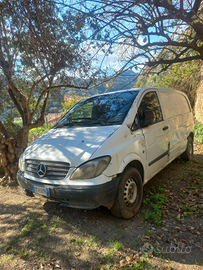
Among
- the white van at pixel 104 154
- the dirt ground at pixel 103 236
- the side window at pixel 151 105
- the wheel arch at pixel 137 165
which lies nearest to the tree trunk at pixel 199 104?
the white van at pixel 104 154

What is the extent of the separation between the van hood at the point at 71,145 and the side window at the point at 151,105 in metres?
0.80

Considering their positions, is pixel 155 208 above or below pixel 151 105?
below

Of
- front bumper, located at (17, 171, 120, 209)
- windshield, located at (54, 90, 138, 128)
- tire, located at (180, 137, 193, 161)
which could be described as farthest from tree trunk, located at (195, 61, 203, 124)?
front bumper, located at (17, 171, 120, 209)

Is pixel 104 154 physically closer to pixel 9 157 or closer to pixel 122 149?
pixel 122 149

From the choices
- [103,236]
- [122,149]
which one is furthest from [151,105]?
[103,236]

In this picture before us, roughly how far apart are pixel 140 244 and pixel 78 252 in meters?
0.80

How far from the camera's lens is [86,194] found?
2340mm

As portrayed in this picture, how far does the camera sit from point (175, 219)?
9.41 ft

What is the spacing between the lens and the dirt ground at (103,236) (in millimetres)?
2170

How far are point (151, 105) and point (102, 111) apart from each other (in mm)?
1009

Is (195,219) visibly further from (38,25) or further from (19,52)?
(19,52)

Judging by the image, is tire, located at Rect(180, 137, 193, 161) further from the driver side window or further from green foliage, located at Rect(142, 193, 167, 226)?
green foliage, located at Rect(142, 193, 167, 226)

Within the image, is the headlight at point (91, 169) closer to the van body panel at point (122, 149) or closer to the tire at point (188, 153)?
the van body panel at point (122, 149)

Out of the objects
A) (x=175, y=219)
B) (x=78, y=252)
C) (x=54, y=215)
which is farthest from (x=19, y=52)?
(x=175, y=219)
